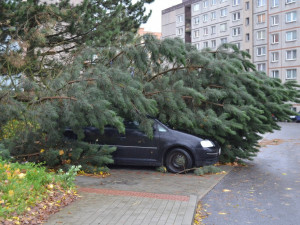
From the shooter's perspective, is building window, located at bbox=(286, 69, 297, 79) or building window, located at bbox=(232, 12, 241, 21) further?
building window, located at bbox=(232, 12, 241, 21)

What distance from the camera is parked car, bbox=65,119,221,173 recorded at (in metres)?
11.0

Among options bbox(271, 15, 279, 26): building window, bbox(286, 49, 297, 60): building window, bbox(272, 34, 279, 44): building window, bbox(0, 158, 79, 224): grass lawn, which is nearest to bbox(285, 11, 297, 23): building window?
bbox(271, 15, 279, 26): building window

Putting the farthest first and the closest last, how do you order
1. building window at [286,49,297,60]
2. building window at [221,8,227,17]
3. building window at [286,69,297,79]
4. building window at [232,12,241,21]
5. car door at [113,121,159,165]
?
building window at [221,8,227,17] < building window at [232,12,241,21] < building window at [286,49,297,60] < building window at [286,69,297,79] < car door at [113,121,159,165]

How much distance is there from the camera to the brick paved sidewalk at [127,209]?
583 cm

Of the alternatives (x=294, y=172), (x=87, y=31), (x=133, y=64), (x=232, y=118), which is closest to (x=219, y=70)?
(x=232, y=118)

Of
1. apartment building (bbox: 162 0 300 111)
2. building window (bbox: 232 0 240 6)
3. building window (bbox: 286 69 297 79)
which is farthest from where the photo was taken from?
building window (bbox: 232 0 240 6)

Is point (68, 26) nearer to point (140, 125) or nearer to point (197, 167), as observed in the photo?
point (140, 125)

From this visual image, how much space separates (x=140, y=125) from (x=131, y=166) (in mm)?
1775

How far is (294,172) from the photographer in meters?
11.5

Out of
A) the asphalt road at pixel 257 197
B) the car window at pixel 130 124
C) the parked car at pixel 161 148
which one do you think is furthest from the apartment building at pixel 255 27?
the parked car at pixel 161 148

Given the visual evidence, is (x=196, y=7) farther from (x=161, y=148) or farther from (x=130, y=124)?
(x=161, y=148)

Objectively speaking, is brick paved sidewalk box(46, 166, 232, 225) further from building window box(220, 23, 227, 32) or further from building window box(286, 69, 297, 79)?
building window box(220, 23, 227, 32)

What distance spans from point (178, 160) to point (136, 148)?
3.89 feet

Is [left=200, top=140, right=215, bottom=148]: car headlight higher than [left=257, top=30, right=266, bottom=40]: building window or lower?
lower
